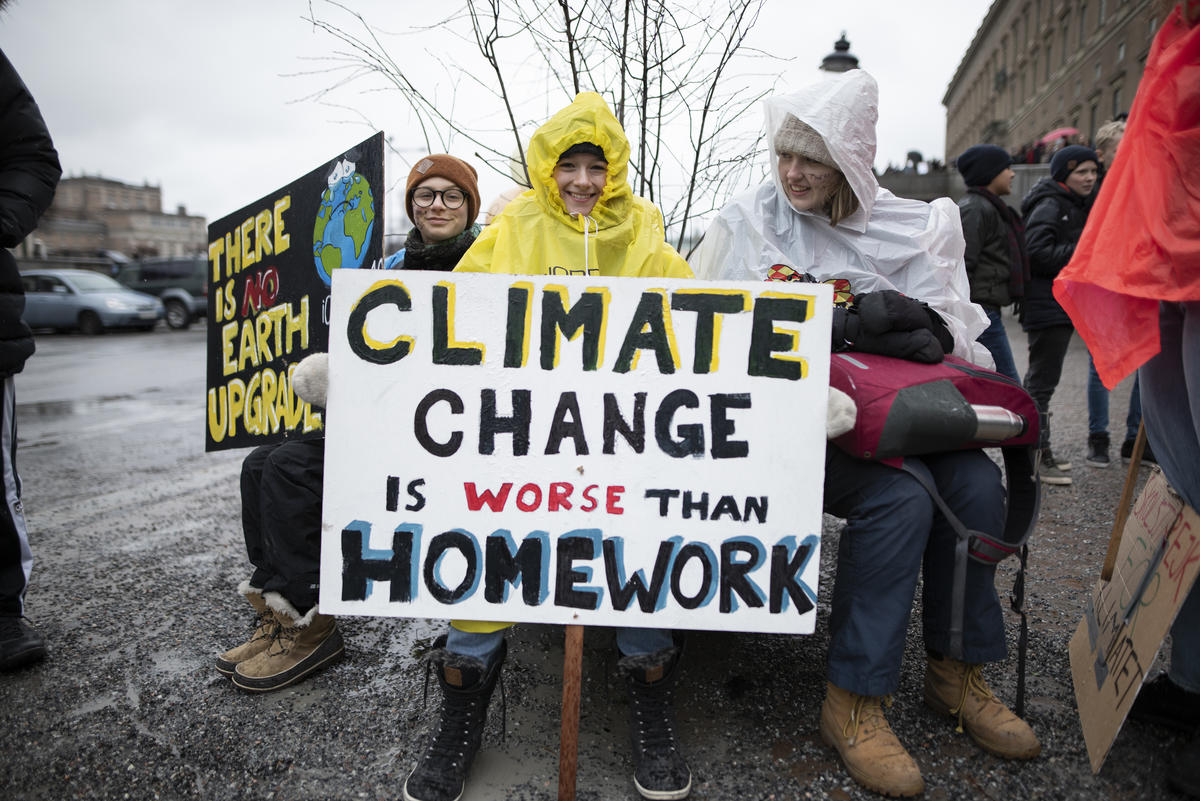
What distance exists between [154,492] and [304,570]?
295 cm

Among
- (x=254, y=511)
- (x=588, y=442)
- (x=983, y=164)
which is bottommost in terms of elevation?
(x=254, y=511)

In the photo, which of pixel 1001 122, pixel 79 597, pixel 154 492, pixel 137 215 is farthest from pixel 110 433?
pixel 137 215

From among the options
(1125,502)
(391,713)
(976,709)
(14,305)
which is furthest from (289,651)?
(1125,502)

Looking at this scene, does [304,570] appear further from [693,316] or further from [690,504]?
[693,316]

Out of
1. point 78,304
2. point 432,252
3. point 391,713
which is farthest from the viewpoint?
point 78,304

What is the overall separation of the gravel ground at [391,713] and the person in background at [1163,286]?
0.56ft

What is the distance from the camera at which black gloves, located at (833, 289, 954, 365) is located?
1945mm

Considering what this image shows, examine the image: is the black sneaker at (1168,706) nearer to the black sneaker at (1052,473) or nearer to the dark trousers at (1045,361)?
the black sneaker at (1052,473)

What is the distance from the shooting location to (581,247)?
2258 millimetres

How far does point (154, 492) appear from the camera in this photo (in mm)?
4488

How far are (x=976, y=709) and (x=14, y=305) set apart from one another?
10.3 feet

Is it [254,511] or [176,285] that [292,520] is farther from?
[176,285]

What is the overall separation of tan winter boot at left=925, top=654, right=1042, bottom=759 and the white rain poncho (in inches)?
36.8

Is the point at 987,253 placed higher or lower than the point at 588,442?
higher
